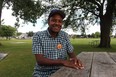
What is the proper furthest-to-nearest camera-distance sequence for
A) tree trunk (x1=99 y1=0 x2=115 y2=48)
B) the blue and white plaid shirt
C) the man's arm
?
tree trunk (x1=99 y1=0 x2=115 y2=48) < the blue and white plaid shirt < the man's arm

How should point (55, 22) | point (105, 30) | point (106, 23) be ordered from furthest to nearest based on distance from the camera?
point (105, 30) < point (106, 23) < point (55, 22)

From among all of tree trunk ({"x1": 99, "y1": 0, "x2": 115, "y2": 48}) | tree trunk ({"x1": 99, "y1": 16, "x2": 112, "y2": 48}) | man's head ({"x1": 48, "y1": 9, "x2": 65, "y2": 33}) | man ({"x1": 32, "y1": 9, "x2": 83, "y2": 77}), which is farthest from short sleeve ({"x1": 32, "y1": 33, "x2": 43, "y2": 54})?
tree trunk ({"x1": 99, "y1": 16, "x2": 112, "y2": 48})

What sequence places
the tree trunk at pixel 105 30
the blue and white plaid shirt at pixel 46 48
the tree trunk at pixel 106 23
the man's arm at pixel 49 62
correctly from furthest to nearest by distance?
the tree trunk at pixel 105 30, the tree trunk at pixel 106 23, the blue and white plaid shirt at pixel 46 48, the man's arm at pixel 49 62

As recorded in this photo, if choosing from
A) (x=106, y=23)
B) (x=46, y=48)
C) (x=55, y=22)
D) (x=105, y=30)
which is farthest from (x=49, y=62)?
(x=105, y=30)

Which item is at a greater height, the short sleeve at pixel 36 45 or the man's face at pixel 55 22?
the man's face at pixel 55 22

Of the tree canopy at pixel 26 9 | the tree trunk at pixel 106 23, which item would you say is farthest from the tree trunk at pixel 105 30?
the tree canopy at pixel 26 9

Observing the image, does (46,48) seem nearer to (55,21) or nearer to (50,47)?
(50,47)

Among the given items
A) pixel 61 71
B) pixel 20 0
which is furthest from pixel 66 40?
pixel 20 0

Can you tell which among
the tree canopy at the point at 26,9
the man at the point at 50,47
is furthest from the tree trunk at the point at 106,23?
the man at the point at 50,47

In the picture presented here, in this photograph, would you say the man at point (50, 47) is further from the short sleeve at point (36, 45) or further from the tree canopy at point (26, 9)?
the tree canopy at point (26, 9)

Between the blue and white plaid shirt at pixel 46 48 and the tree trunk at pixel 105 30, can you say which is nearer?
the blue and white plaid shirt at pixel 46 48

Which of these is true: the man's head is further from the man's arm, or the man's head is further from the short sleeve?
the man's arm

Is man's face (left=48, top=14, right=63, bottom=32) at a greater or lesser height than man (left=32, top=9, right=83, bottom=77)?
greater

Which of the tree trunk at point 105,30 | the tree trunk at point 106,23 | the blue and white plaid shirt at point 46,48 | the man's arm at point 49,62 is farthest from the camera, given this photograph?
the tree trunk at point 105,30
